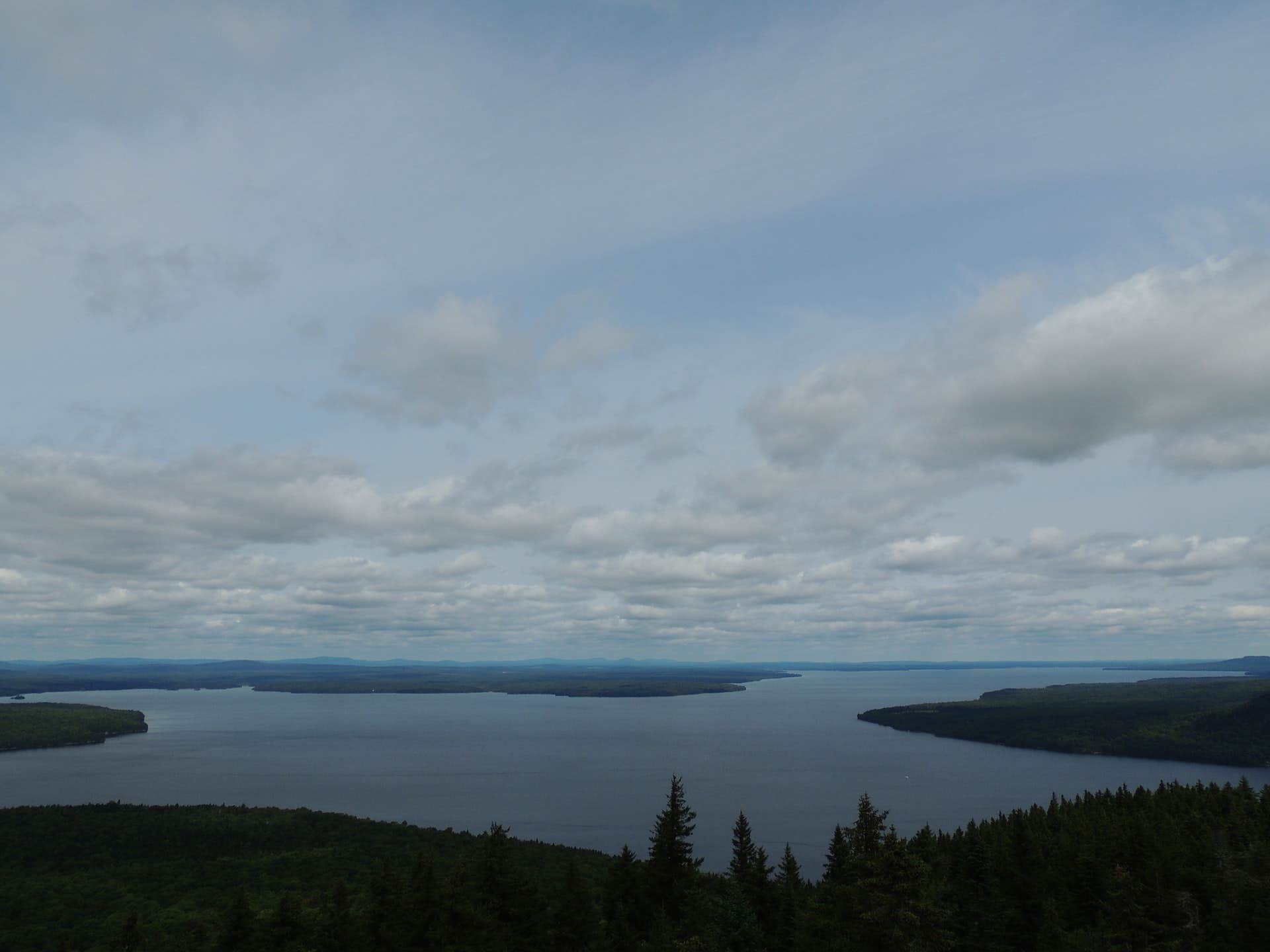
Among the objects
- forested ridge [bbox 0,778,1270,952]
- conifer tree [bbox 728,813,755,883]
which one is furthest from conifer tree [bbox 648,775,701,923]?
conifer tree [bbox 728,813,755,883]

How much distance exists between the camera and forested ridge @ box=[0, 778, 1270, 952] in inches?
1640

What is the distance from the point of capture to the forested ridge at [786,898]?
41.7m

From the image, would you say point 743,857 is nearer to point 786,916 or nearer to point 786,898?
point 786,898

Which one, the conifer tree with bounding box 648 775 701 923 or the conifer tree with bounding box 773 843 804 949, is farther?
the conifer tree with bounding box 648 775 701 923

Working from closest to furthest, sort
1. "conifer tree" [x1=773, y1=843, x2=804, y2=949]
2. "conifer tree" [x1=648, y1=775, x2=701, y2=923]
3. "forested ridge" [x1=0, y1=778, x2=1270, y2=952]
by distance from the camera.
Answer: "forested ridge" [x1=0, y1=778, x2=1270, y2=952], "conifer tree" [x1=773, y1=843, x2=804, y2=949], "conifer tree" [x1=648, y1=775, x2=701, y2=923]

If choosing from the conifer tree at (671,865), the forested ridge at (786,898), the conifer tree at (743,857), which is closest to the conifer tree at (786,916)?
the forested ridge at (786,898)

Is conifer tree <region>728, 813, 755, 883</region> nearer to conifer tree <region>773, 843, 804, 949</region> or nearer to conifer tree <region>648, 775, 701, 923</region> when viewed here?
conifer tree <region>773, 843, 804, 949</region>

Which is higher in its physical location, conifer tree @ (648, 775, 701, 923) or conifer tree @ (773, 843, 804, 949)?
conifer tree @ (648, 775, 701, 923)

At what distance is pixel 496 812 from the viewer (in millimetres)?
176375

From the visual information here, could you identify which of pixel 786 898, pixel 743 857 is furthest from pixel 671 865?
pixel 786 898

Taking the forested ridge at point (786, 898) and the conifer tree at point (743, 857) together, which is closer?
the forested ridge at point (786, 898)

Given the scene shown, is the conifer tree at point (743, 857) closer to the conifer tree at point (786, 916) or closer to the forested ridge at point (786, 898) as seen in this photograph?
the forested ridge at point (786, 898)

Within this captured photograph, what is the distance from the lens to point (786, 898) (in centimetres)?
5500

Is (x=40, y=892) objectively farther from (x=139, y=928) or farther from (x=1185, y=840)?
(x=1185, y=840)
